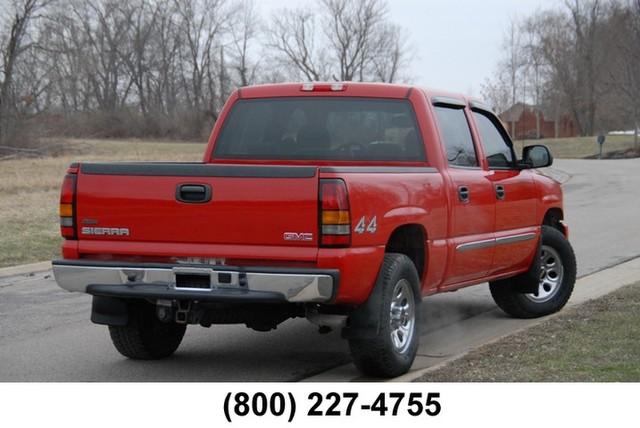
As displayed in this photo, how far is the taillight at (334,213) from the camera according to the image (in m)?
5.99

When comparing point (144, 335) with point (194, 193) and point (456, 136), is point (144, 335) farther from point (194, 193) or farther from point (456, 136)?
point (456, 136)

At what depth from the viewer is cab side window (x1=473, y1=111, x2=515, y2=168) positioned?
8.58 meters

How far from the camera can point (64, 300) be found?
33.9 ft

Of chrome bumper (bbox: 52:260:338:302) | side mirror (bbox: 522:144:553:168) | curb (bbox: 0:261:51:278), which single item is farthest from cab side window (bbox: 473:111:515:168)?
curb (bbox: 0:261:51:278)

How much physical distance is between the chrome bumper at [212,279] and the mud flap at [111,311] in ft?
1.32

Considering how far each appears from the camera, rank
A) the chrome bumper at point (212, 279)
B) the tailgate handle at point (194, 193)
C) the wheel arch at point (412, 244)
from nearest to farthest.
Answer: the chrome bumper at point (212, 279) → the tailgate handle at point (194, 193) → the wheel arch at point (412, 244)

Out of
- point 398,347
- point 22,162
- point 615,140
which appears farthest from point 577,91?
point 398,347

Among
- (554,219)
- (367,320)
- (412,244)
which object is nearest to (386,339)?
(367,320)

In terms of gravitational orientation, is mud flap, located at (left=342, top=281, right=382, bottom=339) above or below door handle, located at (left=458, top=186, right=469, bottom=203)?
below

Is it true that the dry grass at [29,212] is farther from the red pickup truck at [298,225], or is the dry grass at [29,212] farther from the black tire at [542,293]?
the black tire at [542,293]

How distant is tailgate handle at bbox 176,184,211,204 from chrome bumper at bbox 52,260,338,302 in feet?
1.37

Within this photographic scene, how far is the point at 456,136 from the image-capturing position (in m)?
8.05

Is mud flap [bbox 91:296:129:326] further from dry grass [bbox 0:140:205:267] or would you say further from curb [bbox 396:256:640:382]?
dry grass [bbox 0:140:205:267]

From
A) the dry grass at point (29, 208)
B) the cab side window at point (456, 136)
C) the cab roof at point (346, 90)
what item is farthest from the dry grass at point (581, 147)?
the cab roof at point (346, 90)
